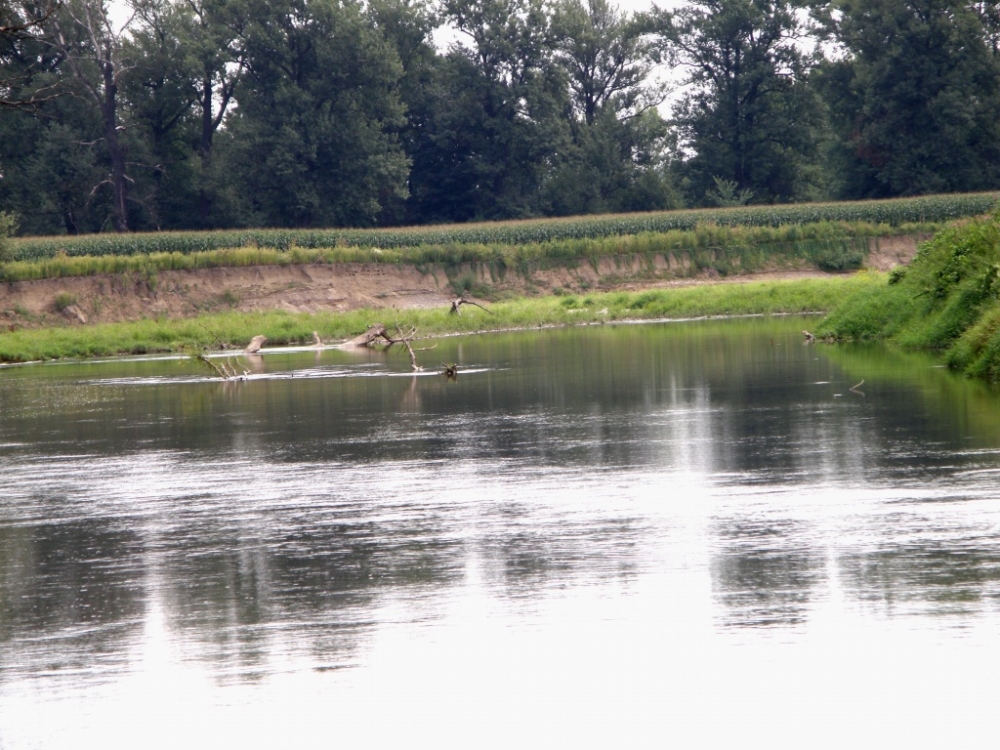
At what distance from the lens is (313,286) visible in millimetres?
60531

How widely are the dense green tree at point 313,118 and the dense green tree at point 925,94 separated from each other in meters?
31.3

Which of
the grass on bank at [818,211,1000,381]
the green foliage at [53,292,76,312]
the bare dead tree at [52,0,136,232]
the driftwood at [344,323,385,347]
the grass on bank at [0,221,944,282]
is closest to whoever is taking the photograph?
the grass on bank at [818,211,1000,381]

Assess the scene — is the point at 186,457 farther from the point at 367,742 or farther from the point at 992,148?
the point at 992,148

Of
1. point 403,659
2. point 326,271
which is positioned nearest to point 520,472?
point 403,659

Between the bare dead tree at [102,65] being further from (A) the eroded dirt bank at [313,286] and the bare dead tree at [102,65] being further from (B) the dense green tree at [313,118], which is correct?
(A) the eroded dirt bank at [313,286]

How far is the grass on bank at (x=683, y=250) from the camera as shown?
64062mm

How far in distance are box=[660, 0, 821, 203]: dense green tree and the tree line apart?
0.16 metres

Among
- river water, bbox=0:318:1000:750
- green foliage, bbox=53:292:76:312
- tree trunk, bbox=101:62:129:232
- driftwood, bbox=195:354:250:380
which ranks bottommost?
river water, bbox=0:318:1000:750

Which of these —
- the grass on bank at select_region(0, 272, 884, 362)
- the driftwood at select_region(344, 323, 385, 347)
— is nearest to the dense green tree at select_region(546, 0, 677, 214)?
the grass on bank at select_region(0, 272, 884, 362)

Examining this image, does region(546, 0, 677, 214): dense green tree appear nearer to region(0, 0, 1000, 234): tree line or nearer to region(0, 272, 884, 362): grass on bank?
region(0, 0, 1000, 234): tree line

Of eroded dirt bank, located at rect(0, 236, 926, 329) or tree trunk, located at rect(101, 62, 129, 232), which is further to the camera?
tree trunk, located at rect(101, 62, 129, 232)

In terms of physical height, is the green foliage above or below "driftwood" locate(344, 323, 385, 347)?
above

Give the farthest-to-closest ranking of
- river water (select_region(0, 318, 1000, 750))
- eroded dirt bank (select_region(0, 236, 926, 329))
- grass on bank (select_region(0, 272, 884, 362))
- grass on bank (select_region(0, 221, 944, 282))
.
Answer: grass on bank (select_region(0, 221, 944, 282)), eroded dirt bank (select_region(0, 236, 926, 329)), grass on bank (select_region(0, 272, 884, 362)), river water (select_region(0, 318, 1000, 750))

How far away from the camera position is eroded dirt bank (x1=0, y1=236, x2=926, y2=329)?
177 feet
